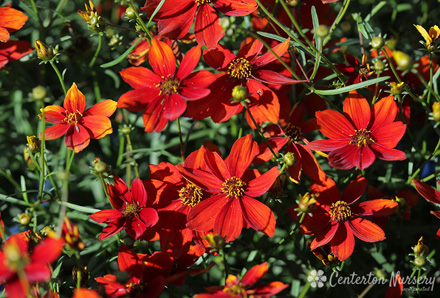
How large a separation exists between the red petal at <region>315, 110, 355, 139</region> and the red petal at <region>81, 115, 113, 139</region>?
0.38 m

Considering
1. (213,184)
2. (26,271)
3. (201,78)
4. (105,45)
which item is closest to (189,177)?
(213,184)

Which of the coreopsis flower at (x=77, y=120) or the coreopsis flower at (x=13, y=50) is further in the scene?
the coreopsis flower at (x=13, y=50)

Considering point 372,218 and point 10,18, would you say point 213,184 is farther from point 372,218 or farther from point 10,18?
point 10,18

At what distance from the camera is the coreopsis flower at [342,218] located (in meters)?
0.76

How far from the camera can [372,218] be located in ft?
2.75

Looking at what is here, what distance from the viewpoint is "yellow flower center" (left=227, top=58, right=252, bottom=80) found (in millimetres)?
828

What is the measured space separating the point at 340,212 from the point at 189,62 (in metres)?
0.38

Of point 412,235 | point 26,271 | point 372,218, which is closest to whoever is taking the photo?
point 26,271

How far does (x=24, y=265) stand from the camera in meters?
0.51

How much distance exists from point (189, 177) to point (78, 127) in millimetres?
253

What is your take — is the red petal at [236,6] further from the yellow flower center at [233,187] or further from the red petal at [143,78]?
the yellow flower center at [233,187]

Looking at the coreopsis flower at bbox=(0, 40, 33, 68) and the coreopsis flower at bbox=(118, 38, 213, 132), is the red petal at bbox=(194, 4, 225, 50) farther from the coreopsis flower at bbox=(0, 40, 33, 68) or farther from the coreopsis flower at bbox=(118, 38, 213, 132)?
the coreopsis flower at bbox=(0, 40, 33, 68)

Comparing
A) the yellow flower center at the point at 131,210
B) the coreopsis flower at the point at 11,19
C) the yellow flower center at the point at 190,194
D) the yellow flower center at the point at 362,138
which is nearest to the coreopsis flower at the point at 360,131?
the yellow flower center at the point at 362,138

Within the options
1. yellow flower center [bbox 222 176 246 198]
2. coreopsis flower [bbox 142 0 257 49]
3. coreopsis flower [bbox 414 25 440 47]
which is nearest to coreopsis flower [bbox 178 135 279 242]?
yellow flower center [bbox 222 176 246 198]
